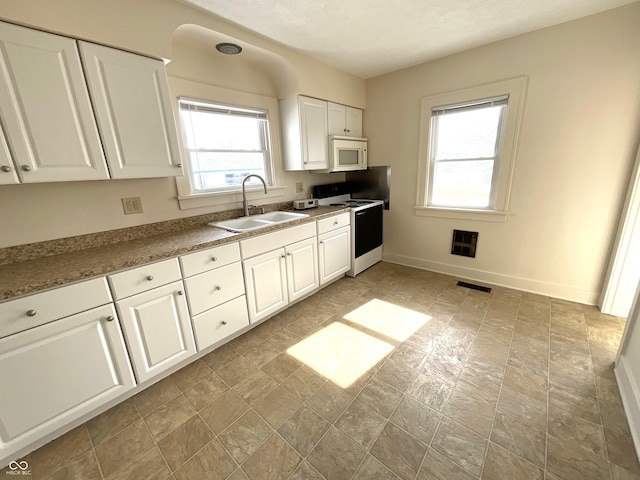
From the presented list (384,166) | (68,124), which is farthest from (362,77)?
(68,124)

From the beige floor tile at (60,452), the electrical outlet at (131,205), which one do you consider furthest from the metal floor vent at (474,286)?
the beige floor tile at (60,452)

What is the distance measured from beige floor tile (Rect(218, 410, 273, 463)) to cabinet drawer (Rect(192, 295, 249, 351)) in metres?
0.62

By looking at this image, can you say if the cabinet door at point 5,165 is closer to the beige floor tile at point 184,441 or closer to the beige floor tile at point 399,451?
the beige floor tile at point 184,441

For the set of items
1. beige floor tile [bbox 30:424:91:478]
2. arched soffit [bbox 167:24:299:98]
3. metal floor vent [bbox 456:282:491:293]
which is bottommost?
beige floor tile [bbox 30:424:91:478]

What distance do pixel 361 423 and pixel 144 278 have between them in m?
1.47

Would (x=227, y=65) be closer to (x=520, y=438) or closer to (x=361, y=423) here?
(x=361, y=423)

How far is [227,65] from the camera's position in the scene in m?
2.36

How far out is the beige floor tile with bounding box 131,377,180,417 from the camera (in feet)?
5.16

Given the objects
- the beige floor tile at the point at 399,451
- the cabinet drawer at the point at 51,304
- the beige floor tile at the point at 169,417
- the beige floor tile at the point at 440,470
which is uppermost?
the cabinet drawer at the point at 51,304

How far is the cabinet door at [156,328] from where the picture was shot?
1.51m

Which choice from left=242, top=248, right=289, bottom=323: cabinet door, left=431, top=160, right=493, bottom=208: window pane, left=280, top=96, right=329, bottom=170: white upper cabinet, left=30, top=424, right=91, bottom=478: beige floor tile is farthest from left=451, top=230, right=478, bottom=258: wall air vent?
left=30, top=424, right=91, bottom=478: beige floor tile

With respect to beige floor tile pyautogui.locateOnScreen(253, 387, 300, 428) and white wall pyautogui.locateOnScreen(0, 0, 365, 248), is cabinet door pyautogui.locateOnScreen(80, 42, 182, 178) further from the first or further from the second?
beige floor tile pyautogui.locateOnScreen(253, 387, 300, 428)

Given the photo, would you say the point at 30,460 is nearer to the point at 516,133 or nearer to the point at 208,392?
the point at 208,392

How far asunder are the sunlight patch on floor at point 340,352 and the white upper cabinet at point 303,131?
1.73 metres
